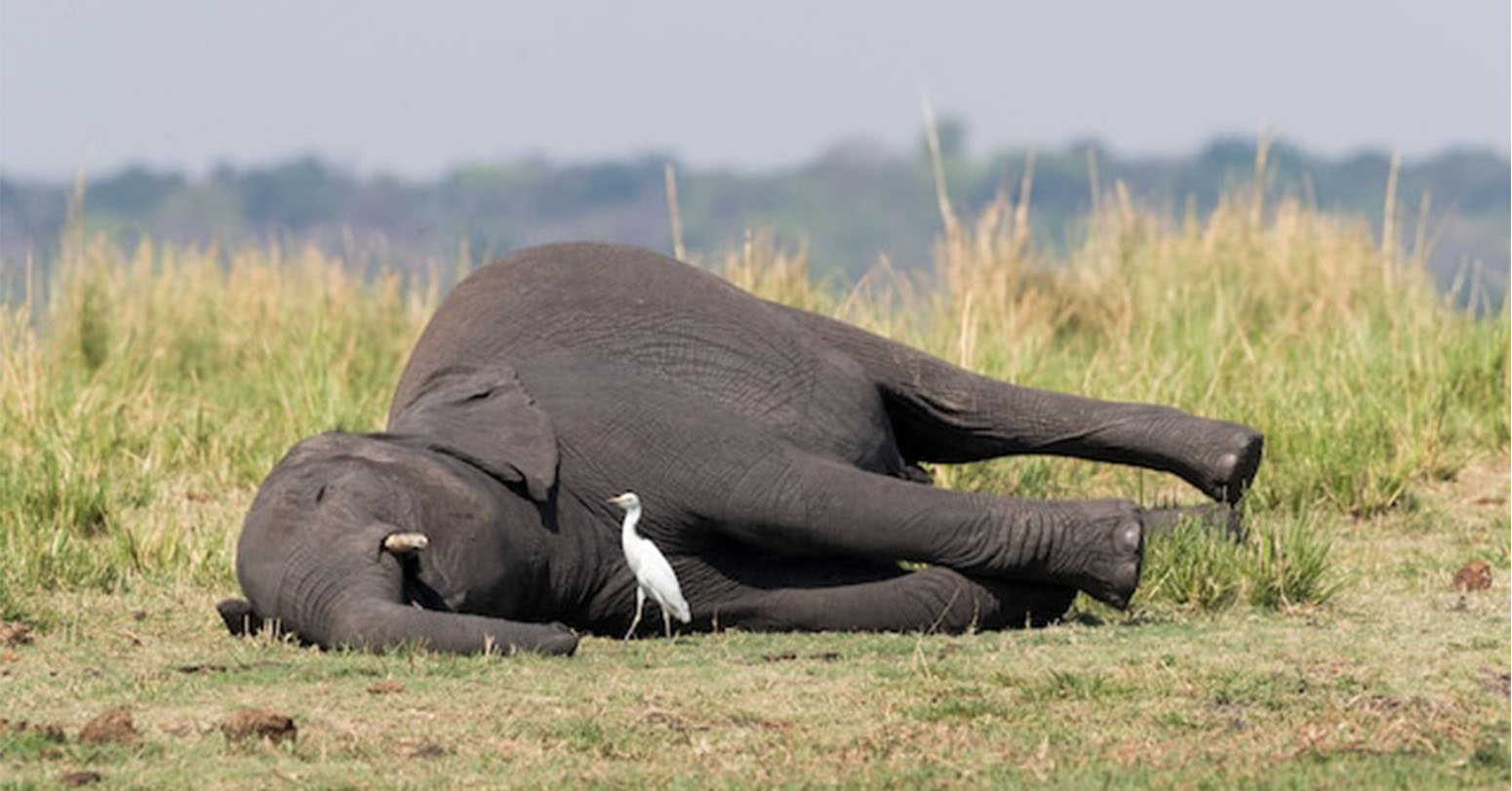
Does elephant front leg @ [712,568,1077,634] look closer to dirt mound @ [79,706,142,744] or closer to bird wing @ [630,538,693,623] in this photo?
bird wing @ [630,538,693,623]

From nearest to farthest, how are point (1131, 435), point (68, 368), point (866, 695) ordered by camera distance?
point (866, 695) < point (1131, 435) < point (68, 368)

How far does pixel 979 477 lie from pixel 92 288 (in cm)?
655

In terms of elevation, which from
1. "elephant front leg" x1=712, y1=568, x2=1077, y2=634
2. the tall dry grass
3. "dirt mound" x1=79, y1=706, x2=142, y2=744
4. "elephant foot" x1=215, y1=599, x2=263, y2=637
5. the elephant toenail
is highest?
"dirt mound" x1=79, y1=706, x2=142, y2=744

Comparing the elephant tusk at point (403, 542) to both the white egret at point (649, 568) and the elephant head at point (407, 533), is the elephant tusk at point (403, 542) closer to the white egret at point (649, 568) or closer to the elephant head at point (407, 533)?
the elephant head at point (407, 533)

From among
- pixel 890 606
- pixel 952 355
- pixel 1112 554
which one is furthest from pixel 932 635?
pixel 952 355

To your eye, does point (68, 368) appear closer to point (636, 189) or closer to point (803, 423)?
point (803, 423)

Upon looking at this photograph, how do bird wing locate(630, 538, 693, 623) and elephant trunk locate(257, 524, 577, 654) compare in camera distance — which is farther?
bird wing locate(630, 538, 693, 623)

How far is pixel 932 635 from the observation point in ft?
26.3

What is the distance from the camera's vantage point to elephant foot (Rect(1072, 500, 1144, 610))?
801 cm

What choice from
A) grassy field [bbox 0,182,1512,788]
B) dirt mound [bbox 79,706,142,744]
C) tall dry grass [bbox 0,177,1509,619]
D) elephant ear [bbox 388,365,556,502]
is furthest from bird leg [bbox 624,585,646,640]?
→ dirt mound [bbox 79,706,142,744]

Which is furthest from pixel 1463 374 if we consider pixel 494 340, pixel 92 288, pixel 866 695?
pixel 92 288

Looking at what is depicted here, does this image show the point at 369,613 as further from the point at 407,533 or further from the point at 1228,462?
the point at 1228,462

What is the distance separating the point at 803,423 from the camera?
340 inches

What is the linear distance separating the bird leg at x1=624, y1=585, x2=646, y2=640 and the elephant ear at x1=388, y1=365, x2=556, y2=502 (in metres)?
0.40
